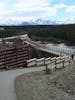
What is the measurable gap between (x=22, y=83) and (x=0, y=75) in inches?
124

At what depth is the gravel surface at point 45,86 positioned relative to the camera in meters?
14.5

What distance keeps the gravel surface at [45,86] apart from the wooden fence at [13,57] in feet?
11.7

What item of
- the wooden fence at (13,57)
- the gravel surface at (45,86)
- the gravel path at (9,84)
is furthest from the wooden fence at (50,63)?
the gravel surface at (45,86)

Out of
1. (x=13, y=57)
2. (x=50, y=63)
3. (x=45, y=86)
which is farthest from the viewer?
(x=13, y=57)

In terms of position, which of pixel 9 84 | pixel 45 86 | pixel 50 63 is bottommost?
pixel 50 63

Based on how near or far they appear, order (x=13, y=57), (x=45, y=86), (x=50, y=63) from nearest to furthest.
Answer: (x=45, y=86), (x=50, y=63), (x=13, y=57)

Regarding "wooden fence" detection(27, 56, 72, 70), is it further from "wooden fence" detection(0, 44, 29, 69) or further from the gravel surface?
the gravel surface

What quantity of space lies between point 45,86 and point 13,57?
26.1 ft

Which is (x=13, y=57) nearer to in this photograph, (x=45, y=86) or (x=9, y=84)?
(x=9, y=84)

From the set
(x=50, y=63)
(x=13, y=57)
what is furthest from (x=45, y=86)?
(x=13, y=57)

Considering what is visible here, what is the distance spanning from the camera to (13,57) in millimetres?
24453

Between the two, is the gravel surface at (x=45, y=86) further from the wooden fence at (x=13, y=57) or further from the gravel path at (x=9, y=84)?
the wooden fence at (x=13, y=57)

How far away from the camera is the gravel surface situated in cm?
1455

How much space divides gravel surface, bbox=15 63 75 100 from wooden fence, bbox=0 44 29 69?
3.55m
